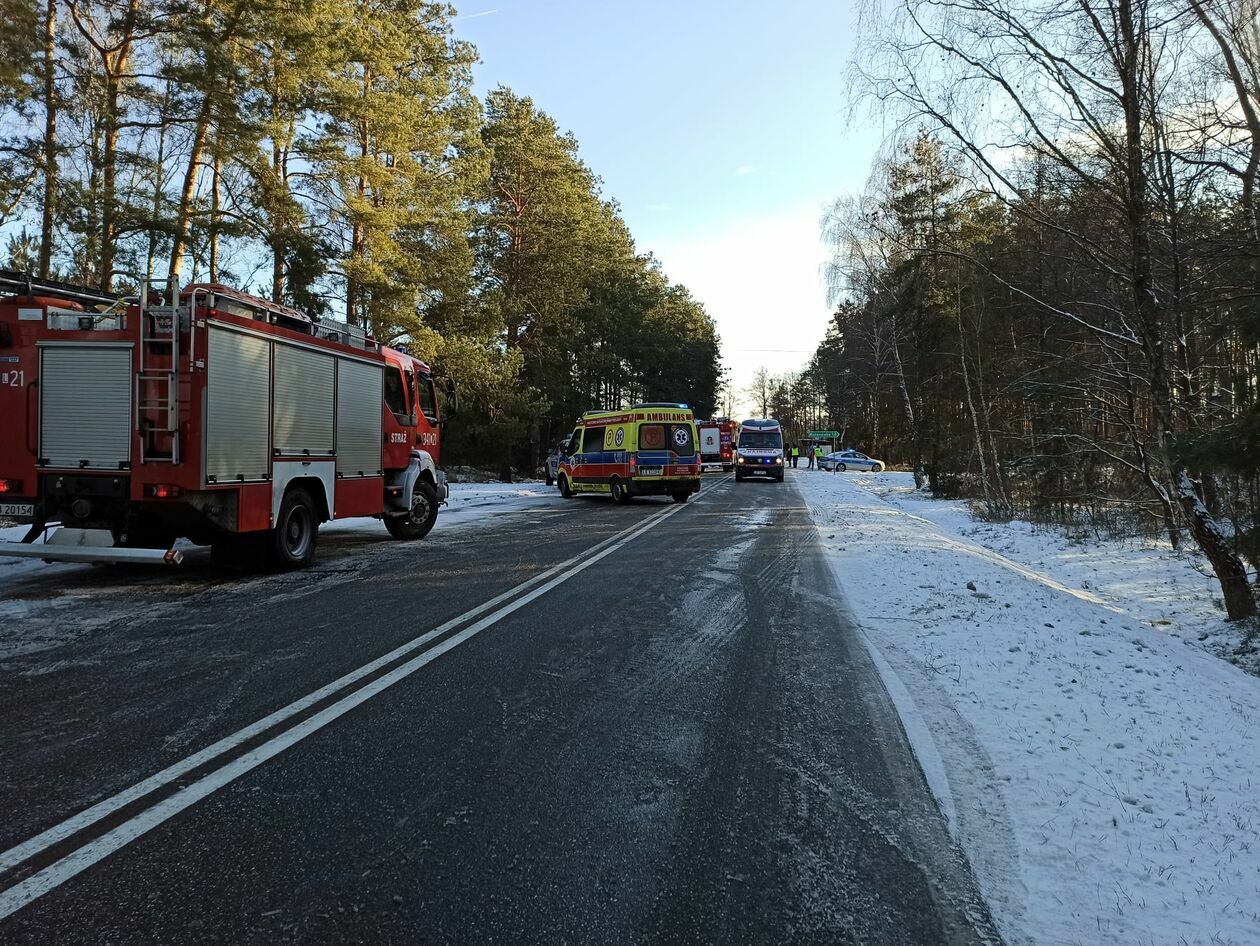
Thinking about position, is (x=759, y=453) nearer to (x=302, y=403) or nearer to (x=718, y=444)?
(x=718, y=444)

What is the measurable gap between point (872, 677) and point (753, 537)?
8457 mm

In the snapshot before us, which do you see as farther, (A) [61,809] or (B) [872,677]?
(B) [872,677]

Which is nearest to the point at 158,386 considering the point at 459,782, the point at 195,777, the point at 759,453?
the point at 195,777

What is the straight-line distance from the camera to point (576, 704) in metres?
4.83

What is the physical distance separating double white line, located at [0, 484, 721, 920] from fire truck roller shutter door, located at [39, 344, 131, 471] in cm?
473

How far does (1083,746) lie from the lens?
13.6 ft

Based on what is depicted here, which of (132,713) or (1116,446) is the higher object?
(1116,446)

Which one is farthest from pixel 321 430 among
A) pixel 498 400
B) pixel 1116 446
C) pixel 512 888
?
pixel 498 400

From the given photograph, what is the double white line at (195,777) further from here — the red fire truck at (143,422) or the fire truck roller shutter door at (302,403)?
the fire truck roller shutter door at (302,403)

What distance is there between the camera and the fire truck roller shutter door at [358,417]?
11133 mm

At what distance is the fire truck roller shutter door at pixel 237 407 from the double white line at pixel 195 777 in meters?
3.84

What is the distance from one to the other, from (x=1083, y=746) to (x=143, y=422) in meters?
8.94

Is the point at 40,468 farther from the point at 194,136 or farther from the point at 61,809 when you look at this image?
the point at 194,136

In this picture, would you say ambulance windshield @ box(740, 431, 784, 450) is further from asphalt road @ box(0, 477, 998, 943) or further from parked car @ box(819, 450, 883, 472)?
asphalt road @ box(0, 477, 998, 943)
